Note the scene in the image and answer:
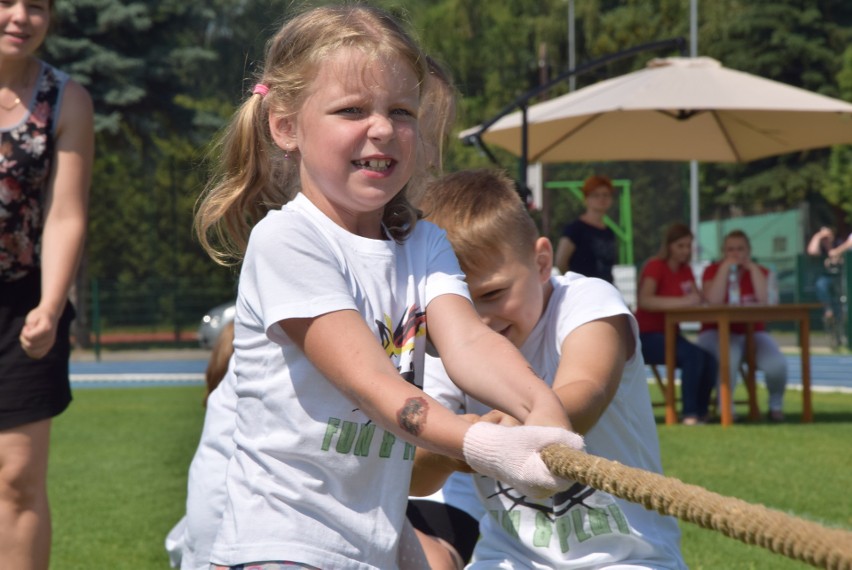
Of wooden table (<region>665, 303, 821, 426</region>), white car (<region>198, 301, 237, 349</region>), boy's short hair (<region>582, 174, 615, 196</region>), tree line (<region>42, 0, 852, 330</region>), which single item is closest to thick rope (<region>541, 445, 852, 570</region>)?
wooden table (<region>665, 303, 821, 426</region>)

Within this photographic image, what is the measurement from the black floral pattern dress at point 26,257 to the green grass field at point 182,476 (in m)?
1.59

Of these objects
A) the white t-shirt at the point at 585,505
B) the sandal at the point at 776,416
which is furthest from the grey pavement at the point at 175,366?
the white t-shirt at the point at 585,505

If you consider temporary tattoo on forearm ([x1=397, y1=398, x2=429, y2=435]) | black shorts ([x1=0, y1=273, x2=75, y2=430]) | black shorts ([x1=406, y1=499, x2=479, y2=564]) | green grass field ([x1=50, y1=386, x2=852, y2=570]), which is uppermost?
temporary tattoo on forearm ([x1=397, y1=398, x2=429, y2=435])

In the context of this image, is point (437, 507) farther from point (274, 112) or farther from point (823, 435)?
point (823, 435)

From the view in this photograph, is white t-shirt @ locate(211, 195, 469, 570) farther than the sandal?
No

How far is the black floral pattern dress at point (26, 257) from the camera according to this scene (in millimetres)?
3387

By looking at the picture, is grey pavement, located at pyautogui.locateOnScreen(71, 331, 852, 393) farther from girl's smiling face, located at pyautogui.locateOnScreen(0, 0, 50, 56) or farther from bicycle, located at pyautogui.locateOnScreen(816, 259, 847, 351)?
girl's smiling face, located at pyautogui.locateOnScreen(0, 0, 50, 56)

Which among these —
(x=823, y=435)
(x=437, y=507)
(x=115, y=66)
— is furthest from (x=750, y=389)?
(x=115, y=66)

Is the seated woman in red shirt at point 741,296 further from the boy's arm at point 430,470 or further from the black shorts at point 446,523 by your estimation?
the boy's arm at point 430,470

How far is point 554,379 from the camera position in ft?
8.38

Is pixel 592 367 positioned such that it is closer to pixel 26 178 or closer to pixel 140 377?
pixel 26 178

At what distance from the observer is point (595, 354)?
2.51 m

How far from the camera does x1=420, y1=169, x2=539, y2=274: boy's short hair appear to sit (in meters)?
2.68

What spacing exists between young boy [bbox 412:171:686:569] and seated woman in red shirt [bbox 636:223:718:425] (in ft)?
22.9
